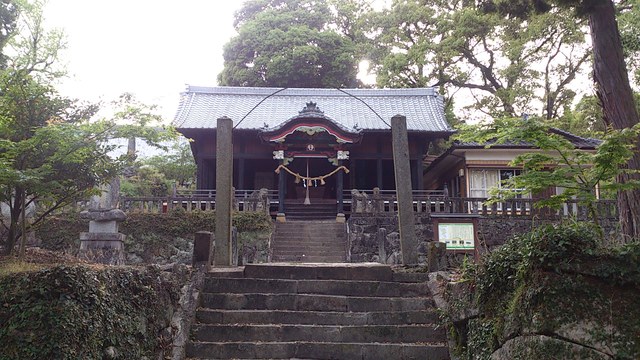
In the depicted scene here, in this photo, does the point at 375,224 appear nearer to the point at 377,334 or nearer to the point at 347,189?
the point at 347,189

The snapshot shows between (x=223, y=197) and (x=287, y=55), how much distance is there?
77.5 ft

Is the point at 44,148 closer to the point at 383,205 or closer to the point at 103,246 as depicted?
the point at 103,246

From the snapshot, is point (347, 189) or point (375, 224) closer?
point (375, 224)

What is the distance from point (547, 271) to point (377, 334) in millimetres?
2670

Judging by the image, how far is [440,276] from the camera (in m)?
7.59

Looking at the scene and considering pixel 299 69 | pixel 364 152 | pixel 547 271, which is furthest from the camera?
pixel 299 69

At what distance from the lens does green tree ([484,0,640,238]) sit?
25.2 ft

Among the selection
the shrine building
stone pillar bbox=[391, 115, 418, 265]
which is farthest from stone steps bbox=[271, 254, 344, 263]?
stone pillar bbox=[391, 115, 418, 265]

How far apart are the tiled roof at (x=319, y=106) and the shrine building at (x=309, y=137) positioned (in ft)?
0.15

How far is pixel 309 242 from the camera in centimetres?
1680

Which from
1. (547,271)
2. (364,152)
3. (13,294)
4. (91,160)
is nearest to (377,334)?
(547,271)

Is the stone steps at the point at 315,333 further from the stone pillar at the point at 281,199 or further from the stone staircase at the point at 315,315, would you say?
the stone pillar at the point at 281,199

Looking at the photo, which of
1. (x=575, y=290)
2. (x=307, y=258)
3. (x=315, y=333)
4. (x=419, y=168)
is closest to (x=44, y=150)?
(x=315, y=333)

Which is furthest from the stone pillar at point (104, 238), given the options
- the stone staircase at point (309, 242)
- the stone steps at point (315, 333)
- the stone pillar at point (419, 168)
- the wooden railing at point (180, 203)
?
the stone pillar at point (419, 168)
